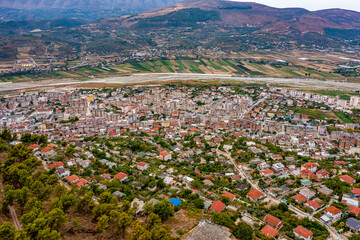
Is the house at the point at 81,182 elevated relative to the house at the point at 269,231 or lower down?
elevated

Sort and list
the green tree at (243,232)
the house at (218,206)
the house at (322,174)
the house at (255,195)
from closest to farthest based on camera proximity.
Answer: the green tree at (243,232) < the house at (218,206) < the house at (255,195) < the house at (322,174)

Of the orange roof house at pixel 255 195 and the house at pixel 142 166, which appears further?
the house at pixel 142 166

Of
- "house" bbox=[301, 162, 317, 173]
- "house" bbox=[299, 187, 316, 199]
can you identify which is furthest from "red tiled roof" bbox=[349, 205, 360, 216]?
"house" bbox=[301, 162, 317, 173]

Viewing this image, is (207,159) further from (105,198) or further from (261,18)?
(261,18)

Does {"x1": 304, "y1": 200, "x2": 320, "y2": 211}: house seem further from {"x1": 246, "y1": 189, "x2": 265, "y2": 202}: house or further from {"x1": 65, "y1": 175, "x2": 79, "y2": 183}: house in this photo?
{"x1": 65, "y1": 175, "x2": 79, "y2": 183}: house

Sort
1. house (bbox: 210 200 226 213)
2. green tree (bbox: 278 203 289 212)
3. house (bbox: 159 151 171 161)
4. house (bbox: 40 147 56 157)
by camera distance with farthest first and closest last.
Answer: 1. house (bbox: 159 151 171 161)
2. house (bbox: 40 147 56 157)
3. green tree (bbox: 278 203 289 212)
4. house (bbox: 210 200 226 213)

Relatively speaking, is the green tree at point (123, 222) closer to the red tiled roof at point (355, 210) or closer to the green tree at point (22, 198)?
the green tree at point (22, 198)

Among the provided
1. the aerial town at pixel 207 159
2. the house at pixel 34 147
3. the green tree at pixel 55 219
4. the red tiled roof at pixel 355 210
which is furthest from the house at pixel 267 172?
the house at pixel 34 147
